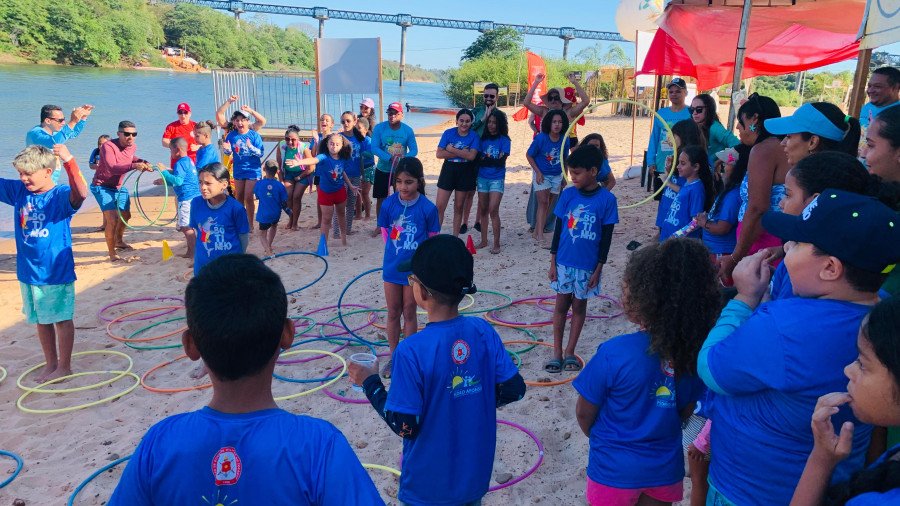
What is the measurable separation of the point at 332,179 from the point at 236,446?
8466 millimetres

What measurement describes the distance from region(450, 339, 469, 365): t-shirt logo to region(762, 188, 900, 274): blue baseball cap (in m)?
1.32

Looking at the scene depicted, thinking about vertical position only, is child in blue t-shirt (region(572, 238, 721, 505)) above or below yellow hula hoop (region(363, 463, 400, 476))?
above

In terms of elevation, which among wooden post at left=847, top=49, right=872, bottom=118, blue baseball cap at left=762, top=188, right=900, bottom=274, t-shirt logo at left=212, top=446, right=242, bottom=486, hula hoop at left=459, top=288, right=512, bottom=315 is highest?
wooden post at left=847, top=49, right=872, bottom=118

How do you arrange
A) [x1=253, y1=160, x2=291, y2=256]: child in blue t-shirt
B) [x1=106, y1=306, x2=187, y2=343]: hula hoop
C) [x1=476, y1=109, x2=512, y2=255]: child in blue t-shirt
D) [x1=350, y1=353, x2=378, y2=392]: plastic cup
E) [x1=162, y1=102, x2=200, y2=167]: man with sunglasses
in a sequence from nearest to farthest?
1. [x1=350, y1=353, x2=378, y2=392]: plastic cup
2. [x1=106, y1=306, x2=187, y2=343]: hula hoop
3. [x1=476, y1=109, x2=512, y2=255]: child in blue t-shirt
4. [x1=253, y1=160, x2=291, y2=256]: child in blue t-shirt
5. [x1=162, y1=102, x2=200, y2=167]: man with sunglasses

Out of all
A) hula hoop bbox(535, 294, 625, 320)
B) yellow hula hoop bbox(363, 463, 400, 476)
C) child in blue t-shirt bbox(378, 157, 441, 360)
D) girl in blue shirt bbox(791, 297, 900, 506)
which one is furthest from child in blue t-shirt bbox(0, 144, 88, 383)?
girl in blue shirt bbox(791, 297, 900, 506)

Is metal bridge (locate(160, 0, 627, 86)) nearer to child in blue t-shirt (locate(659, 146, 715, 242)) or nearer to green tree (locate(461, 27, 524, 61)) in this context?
green tree (locate(461, 27, 524, 61))

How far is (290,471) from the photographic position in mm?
1629

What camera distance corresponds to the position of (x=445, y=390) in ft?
8.45

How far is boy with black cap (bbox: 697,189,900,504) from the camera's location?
1.89m

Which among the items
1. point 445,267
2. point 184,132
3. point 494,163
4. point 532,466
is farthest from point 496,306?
point 184,132

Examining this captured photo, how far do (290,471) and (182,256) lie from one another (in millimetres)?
9004

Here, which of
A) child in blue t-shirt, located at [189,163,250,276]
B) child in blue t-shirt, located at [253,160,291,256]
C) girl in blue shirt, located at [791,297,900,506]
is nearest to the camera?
girl in blue shirt, located at [791,297,900,506]

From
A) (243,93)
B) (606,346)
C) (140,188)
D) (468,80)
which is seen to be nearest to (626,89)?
(468,80)

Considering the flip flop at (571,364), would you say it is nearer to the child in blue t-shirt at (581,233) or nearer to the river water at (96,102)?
the child in blue t-shirt at (581,233)
